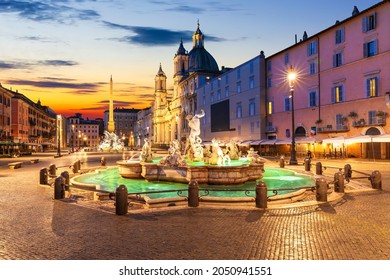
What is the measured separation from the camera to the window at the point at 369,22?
35.2 m

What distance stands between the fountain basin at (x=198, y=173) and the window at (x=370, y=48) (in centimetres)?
2481

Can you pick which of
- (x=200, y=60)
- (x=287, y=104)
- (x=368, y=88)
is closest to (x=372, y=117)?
(x=368, y=88)

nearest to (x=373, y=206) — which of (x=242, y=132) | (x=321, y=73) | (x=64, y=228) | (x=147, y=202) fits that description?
(x=147, y=202)

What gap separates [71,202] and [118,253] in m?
6.05

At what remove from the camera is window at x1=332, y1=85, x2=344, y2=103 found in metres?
39.6

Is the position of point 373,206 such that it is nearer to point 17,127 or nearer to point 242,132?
point 242,132

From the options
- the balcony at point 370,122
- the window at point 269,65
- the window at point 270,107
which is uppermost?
the window at point 269,65

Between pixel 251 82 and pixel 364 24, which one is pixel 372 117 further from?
pixel 251 82

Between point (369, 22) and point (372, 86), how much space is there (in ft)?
21.8

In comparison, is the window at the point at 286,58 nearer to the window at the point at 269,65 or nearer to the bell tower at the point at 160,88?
the window at the point at 269,65

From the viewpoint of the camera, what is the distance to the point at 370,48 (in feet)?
118

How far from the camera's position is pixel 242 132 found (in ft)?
199

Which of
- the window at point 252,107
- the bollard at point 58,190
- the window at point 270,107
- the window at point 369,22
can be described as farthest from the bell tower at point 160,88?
the bollard at point 58,190
